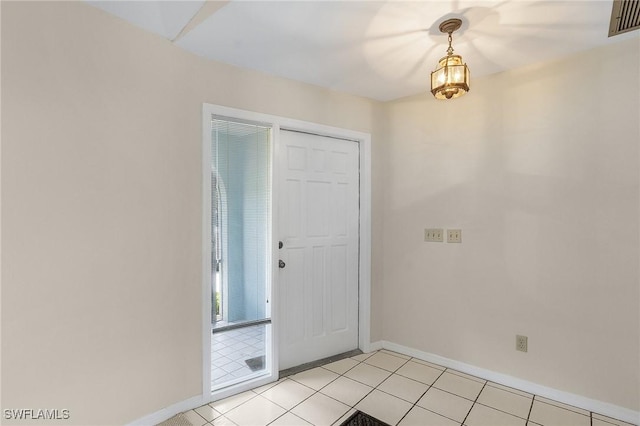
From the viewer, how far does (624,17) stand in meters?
1.79

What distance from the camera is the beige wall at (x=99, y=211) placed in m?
1.52

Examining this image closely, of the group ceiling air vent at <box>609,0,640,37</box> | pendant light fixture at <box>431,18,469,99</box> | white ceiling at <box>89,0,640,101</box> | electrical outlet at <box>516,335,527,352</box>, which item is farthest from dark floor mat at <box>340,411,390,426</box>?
ceiling air vent at <box>609,0,640,37</box>

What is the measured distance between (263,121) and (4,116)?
57.3 inches

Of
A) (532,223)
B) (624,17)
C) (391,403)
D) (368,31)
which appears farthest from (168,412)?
(624,17)

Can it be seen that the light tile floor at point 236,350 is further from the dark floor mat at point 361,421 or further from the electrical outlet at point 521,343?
the electrical outlet at point 521,343

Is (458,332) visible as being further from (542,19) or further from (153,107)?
(153,107)

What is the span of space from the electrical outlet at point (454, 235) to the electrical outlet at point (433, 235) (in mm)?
71

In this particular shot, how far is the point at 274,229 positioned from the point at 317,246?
0.51m

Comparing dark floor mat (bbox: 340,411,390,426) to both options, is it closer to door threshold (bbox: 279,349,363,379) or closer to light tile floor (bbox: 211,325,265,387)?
door threshold (bbox: 279,349,363,379)

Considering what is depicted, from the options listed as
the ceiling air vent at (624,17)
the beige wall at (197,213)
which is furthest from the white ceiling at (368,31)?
the beige wall at (197,213)

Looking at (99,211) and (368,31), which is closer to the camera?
(99,211)

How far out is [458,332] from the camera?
2.72 meters

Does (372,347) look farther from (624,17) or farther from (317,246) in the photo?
(624,17)

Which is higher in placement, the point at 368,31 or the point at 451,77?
the point at 368,31
